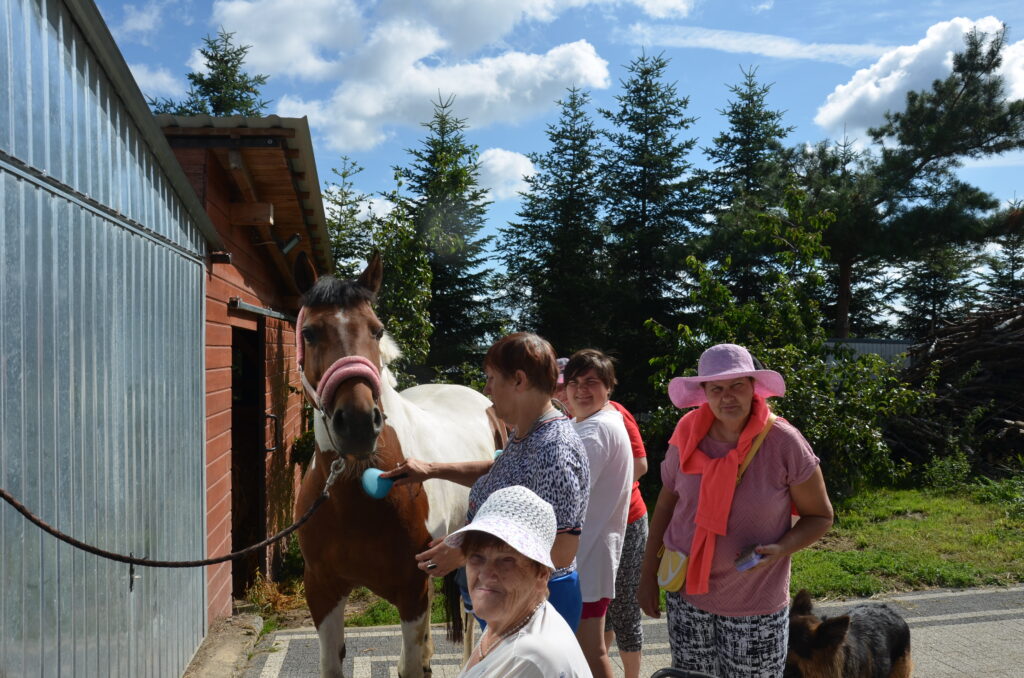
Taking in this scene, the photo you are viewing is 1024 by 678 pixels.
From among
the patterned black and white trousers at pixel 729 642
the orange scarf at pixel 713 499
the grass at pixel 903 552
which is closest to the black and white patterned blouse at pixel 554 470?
the orange scarf at pixel 713 499

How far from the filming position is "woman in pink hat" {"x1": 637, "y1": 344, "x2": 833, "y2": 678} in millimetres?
2607

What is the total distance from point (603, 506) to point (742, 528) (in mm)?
661

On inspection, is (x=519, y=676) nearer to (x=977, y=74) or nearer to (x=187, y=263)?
(x=187, y=263)

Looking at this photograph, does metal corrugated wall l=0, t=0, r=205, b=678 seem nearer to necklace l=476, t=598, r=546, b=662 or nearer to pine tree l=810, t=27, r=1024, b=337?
necklace l=476, t=598, r=546, b=662

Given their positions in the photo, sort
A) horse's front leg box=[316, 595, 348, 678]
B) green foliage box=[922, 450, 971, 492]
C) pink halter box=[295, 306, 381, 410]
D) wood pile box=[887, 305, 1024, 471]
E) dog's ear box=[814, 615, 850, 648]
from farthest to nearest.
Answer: wood pile box=[887, 305, 1024, 471] → green foliage box=[922, 450, 971, 492] → horse's front leg box=[316, 595, 348, 678] → dog's ear box=[814, 615, 850, 648] → pink halter box=[295, 306, 381, 410]

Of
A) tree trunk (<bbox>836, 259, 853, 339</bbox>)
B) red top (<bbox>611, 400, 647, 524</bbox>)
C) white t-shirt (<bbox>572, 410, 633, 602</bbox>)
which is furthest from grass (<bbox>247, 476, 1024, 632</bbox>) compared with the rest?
tree trunk (<bbox>836, 259, 853, 339</bbox>)

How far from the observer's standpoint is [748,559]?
8.49ft

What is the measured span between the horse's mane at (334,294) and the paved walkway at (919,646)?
2.45 m

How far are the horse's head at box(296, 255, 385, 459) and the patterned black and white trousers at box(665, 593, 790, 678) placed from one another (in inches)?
56.4

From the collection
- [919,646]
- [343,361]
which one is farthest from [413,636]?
[919,646]

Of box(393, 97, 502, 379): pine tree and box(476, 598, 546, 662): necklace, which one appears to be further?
box(393, 97, 502, 379): pine tree

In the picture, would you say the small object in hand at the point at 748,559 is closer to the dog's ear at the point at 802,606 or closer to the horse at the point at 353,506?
the dog's ear at the point at 802,606

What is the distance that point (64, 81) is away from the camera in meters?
2.56

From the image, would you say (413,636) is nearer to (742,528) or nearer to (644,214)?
(742,528)
